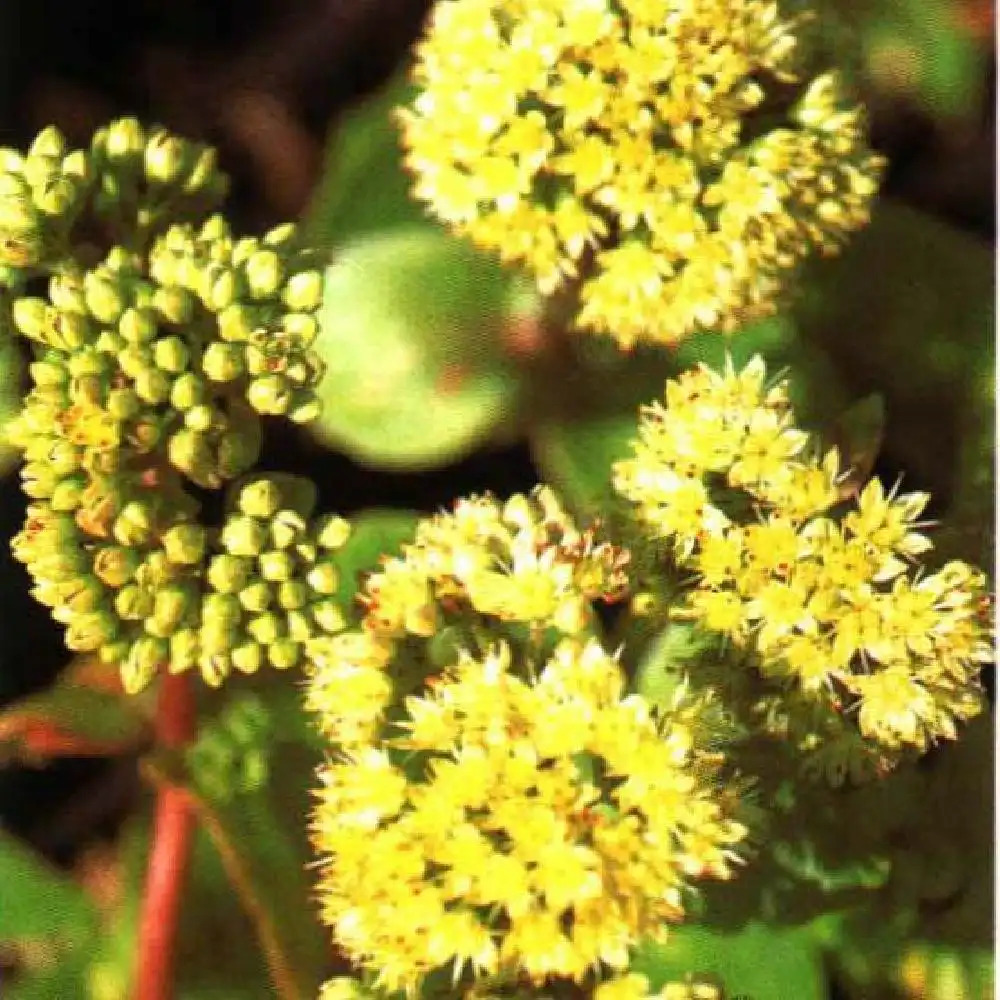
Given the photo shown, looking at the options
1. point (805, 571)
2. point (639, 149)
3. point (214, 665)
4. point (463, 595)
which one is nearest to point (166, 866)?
point (214, 665)

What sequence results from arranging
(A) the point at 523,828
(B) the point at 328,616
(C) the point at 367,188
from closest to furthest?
(A) the point at 523,828 < (B) the point at 328,616 < (C) the point at 367,188

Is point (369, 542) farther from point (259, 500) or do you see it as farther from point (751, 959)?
point (751, 959)

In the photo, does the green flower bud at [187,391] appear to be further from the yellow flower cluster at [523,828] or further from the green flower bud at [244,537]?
the yellow flower cluster at [523,828]

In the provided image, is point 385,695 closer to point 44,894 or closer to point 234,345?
point 234,345

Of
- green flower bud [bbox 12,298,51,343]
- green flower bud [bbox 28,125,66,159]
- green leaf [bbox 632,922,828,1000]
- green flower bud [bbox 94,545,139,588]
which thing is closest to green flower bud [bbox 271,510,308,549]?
green flower bud [bbox 94,545,139,588]

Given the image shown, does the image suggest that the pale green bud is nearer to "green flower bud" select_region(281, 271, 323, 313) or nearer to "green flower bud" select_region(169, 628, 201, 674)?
"green flower bud" select_region(281, 271, 323, 313)

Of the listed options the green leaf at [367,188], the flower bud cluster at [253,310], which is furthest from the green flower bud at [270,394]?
the green leaf at [367,188]
